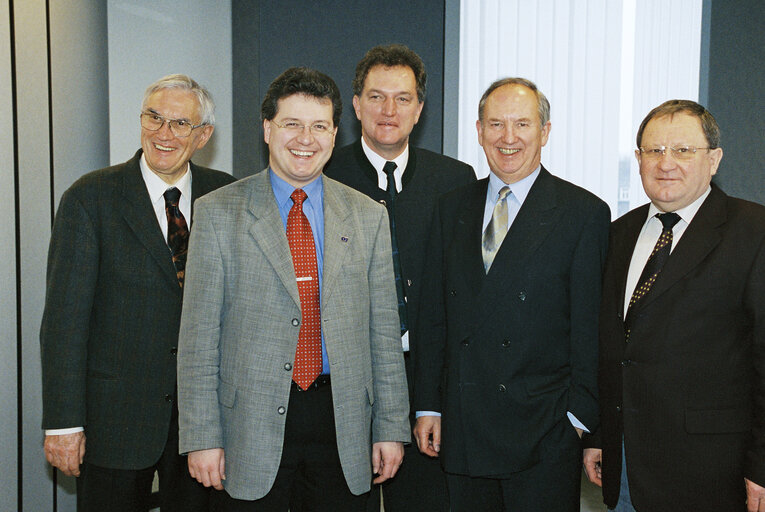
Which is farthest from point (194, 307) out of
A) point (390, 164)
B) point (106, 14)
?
point (106, 14)

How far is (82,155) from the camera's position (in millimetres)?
3234

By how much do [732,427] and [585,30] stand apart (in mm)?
3316

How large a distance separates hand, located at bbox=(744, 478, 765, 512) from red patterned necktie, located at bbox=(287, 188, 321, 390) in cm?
131

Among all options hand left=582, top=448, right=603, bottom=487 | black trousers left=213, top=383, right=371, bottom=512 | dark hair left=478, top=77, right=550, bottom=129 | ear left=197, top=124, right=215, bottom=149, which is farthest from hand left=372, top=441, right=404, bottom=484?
ear left=197, top=124, right=215, bottom=149

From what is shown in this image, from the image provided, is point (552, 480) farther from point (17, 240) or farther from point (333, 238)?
point (17, 240)

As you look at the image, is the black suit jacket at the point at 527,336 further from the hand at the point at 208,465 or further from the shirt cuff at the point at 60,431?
the shirt cuff at the point at 60,431

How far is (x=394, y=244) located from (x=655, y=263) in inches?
36.9

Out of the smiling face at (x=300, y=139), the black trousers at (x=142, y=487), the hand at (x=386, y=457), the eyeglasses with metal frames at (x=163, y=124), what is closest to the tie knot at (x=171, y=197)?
the eyeglasses with metal frames at (x=163, y=124)

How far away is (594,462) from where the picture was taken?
7.17 feet

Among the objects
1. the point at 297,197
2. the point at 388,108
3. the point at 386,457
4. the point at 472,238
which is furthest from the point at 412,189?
the point at 386,457

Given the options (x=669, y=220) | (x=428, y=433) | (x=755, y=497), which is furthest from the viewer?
(x=428, y=433)

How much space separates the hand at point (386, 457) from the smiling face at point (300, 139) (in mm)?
897

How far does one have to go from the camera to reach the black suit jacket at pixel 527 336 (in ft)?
6.79

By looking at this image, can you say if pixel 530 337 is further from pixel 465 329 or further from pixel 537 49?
pixel 537 49
